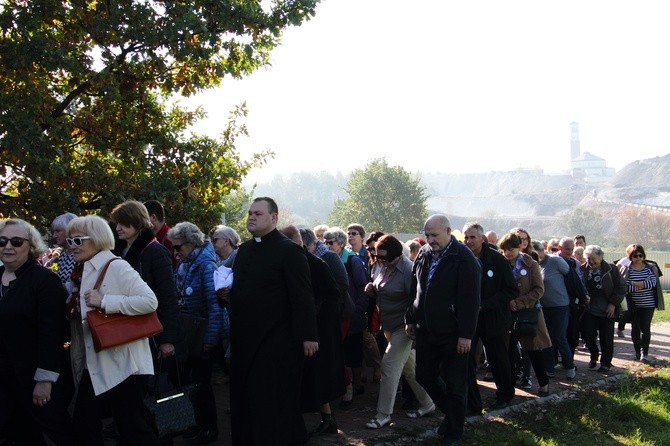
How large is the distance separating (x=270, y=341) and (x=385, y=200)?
6558cm

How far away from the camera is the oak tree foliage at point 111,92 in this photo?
8539mm

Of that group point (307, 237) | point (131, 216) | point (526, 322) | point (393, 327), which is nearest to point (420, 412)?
point (393, 327)

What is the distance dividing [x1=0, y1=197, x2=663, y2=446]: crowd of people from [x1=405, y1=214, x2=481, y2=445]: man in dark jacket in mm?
13

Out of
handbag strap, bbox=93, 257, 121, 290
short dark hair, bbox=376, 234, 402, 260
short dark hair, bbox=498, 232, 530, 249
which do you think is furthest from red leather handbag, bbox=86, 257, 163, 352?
short dark hair, bbox=498, 232, 530, 249

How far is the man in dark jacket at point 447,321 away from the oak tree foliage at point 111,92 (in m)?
4.35

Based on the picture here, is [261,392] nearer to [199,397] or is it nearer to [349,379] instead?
[199,397]

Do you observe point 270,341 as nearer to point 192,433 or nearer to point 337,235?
point 192,433

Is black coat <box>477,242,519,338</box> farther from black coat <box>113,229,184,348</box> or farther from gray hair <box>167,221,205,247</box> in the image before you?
black coat <box>113,229,184,348</box>

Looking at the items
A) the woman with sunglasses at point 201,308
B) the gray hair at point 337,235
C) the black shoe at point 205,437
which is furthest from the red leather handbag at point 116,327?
the gray hair at point 337,235

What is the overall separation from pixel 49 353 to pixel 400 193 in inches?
2574

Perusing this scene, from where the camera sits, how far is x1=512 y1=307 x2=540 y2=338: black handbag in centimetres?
880

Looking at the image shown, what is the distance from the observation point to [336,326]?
657 cm

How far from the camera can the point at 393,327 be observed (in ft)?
24.6

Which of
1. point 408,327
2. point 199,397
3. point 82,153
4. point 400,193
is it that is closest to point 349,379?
point 408,327
